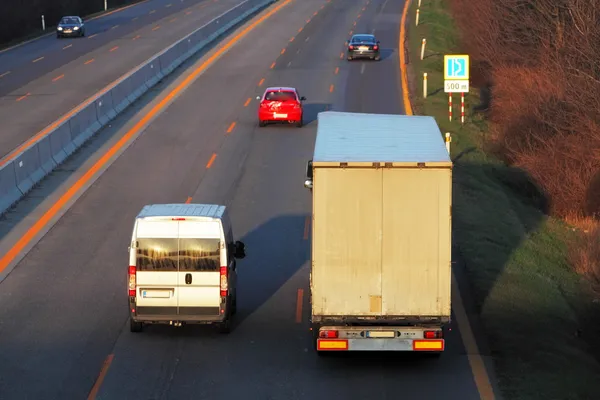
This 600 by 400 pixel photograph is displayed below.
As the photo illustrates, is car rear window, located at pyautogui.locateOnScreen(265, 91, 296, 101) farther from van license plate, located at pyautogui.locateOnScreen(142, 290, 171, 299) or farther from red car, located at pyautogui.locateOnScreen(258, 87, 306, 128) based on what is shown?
van license plate, located at pyautogui.locateOnScreen(142, 290, 171, 299)

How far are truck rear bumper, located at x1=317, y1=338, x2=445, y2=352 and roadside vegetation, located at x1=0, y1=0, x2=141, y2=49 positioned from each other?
53.1 m

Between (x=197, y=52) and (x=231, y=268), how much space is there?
39.5 meters

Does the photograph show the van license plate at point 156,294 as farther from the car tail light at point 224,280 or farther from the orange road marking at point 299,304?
the orange road marking at point 299,304

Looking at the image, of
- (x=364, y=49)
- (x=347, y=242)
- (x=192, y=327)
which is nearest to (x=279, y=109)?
(x=364, y=49)

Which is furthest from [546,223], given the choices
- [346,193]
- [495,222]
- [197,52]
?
[197,52]

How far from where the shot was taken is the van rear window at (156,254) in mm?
15836

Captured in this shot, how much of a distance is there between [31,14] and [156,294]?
65.3 meters

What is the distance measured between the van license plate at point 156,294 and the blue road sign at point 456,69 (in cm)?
2053

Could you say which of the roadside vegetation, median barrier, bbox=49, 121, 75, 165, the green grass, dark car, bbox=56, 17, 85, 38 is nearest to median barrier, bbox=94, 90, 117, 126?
median barrier, bbox=49, 121, 75, 165

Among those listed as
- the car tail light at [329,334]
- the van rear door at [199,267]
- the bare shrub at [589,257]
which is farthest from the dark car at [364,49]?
the car tail light at [329,334]

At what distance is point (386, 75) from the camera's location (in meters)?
48.6

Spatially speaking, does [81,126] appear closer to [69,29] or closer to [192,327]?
[192,327]

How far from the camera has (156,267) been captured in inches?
626

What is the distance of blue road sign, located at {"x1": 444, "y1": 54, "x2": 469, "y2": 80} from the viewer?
34.5 metres
